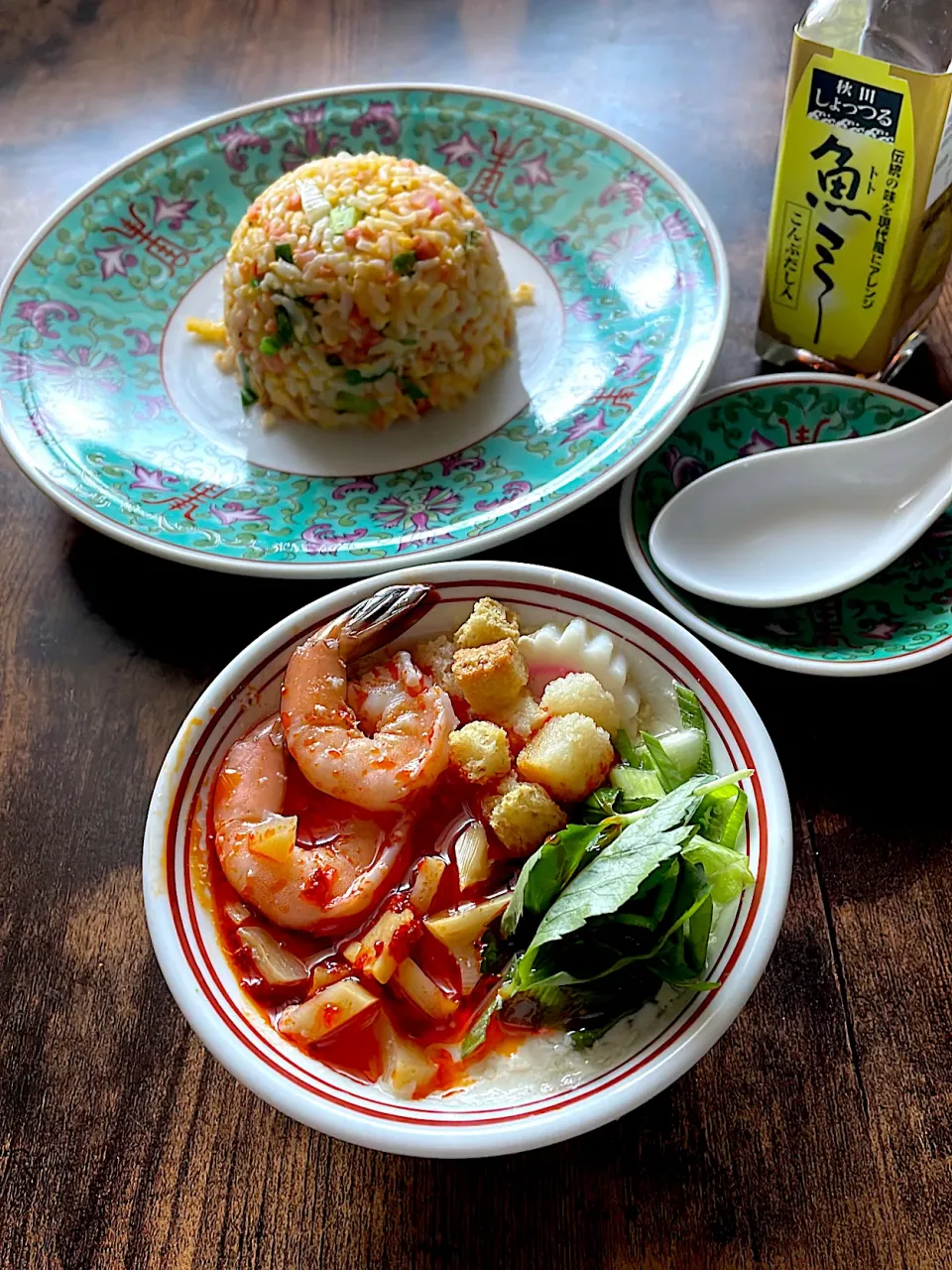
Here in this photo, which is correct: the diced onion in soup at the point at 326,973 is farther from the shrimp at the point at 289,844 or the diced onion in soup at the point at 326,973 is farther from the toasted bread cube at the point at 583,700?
the toasted bread cube at the point at 583,700

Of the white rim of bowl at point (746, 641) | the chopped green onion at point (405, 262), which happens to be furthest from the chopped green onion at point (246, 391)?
the white rim of bowl at point (746, 641)

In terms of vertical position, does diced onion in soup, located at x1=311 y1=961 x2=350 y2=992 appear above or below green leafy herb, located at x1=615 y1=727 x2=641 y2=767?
below

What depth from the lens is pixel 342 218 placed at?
1.22m

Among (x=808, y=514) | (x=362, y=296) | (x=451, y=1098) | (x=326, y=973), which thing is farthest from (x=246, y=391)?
(x=451, y=1098)

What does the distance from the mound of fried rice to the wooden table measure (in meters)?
0.26

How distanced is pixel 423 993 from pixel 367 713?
23 cm

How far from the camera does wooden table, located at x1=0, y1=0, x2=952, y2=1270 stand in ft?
2.47

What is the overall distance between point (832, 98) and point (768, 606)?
1.60 ft

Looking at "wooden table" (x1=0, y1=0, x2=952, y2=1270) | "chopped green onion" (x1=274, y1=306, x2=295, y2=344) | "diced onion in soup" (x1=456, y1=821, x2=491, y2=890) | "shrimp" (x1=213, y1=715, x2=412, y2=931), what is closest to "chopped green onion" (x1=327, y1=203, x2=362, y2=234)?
"chopped green onion" (x1=274, y1=306, x2=295, y2=344)

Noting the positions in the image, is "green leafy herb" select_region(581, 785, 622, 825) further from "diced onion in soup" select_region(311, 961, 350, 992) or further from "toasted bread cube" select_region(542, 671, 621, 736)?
"diced onion in soup" select_region(311, 961, 350, 992)

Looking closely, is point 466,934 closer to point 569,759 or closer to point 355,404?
point 569,759

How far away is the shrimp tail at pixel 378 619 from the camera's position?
84 centimetres

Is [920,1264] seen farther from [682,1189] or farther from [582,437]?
[582,437]

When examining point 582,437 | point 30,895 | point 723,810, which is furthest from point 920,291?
point 30,895
